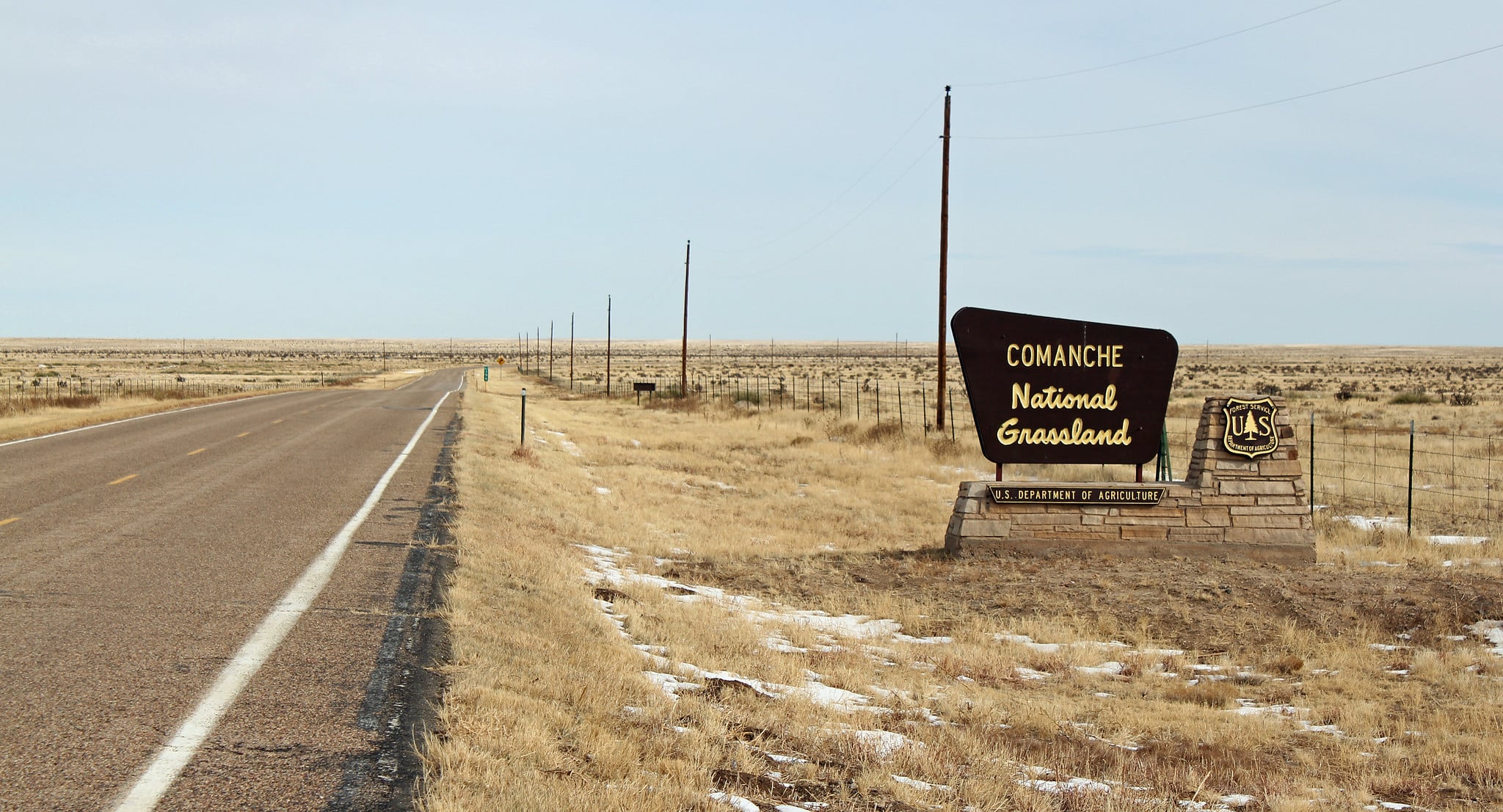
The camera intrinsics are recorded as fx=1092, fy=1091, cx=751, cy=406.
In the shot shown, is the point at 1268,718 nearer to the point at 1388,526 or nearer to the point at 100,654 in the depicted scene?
the point at 100,654

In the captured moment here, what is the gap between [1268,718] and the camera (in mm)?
7770

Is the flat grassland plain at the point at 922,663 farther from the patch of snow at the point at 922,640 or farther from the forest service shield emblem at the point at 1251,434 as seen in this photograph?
the forest service shield emblem at the point at 1251,434

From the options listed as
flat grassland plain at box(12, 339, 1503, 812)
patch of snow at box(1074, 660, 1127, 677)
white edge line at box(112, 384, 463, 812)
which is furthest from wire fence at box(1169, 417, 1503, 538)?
white edge line at box(112, 384, 463, 812)

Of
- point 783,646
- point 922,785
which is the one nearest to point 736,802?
point 922,785

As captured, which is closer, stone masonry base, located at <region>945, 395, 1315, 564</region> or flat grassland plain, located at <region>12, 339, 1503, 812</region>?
flat grassland plain, located at <region>12, 339, 1503, 812</region>

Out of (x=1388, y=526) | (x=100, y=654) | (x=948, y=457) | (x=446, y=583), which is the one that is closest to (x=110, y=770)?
(x=100, y=654)

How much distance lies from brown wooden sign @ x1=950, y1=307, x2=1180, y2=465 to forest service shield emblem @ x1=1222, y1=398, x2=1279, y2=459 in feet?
2.94

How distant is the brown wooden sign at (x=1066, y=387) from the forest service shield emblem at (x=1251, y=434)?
0.90m

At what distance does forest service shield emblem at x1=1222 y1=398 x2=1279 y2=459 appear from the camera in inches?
553

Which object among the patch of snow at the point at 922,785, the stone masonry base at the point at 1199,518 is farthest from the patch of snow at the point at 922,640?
the patch of snow at the point at 922,785

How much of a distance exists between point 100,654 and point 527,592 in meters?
3.24

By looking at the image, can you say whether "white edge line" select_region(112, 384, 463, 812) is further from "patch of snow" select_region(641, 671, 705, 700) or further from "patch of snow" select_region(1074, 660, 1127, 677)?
"patch of snow" select_region(1074, 660, 1127, 677)

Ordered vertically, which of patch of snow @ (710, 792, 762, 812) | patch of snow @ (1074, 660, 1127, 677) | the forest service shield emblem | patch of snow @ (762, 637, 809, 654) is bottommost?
patch of snow @ (1074, 660, 1127, 677)

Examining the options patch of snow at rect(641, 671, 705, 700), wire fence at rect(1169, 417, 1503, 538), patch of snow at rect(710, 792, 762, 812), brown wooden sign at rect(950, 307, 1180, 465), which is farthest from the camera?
wire fence at rect(1169, 417, 1503, 538)
